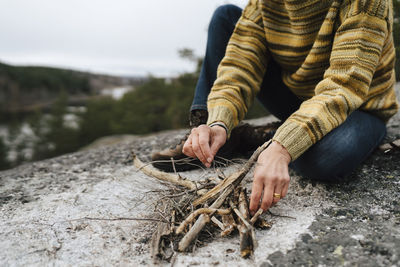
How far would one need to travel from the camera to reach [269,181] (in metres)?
0.93

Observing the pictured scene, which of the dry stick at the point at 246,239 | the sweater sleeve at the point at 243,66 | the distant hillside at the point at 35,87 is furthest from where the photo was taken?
the distant hillside at the point at 35,87

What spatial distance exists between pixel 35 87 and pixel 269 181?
39.7m

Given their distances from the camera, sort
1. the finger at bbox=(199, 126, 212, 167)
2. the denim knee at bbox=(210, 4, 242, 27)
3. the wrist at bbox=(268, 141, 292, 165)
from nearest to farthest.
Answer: the wrist at bbox=(268, 141, 292, 165), the finger at bbox=(199, 126, 212, 167), the denim knee at bbox=(210, 4, 242, 27)

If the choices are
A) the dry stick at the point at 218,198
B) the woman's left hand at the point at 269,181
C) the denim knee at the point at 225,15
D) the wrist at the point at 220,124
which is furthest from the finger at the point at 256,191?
the denim knee at the point at 225,15

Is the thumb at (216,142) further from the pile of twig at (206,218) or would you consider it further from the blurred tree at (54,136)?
the blurred tree at (54,136)

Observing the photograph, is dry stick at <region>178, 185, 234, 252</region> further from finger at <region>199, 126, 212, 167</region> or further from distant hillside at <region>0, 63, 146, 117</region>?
distant hillside at <region>0, 63, 146, 117</region>

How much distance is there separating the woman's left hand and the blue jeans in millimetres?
372

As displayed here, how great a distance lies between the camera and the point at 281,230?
1020 mm

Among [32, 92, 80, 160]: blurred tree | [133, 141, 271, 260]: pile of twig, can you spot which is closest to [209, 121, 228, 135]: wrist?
[133, 141, 271, 260]: pile of twig

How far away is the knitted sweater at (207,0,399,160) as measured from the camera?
1.09 meters

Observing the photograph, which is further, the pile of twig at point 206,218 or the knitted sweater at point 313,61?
the knitted sweater at point 313,61

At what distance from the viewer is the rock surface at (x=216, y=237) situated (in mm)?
897

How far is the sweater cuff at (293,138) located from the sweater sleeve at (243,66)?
0.40 m

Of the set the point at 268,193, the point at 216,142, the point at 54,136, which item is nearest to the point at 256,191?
the point at 268,193
